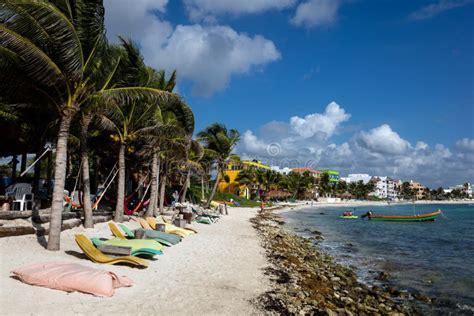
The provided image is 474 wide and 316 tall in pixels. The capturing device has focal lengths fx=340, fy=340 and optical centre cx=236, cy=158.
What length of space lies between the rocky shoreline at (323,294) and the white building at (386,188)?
17406 centimetres

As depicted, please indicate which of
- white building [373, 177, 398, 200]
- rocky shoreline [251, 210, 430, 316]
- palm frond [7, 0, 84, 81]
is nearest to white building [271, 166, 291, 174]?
white building [373, 177, 398, 200]

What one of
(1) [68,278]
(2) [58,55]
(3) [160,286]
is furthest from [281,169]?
(1) [68,278]

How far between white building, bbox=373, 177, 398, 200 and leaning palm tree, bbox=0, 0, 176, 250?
587ft

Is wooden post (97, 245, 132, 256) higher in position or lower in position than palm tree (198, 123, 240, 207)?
lower

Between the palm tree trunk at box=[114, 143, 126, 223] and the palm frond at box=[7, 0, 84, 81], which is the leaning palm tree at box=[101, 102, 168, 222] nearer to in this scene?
the palm tree trunk at box=[114, 143, 126, 223]

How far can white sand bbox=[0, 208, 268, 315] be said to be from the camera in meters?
5.83

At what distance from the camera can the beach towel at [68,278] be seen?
20.8 feet

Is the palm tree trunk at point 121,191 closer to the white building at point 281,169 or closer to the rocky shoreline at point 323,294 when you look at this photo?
the rocky shoreline at point 323,294

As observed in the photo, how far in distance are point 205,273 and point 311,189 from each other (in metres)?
94.3

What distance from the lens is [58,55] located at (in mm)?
8977

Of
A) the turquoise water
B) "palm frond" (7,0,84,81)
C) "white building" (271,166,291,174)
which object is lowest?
the turquoise water

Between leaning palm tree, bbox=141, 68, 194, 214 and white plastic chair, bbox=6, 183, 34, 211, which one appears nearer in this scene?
white plastic chair, bbox=6, 183, 34, 211

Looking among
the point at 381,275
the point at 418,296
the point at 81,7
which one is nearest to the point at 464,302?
the point at 418,296

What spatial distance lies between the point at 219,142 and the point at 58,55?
25.6 m
